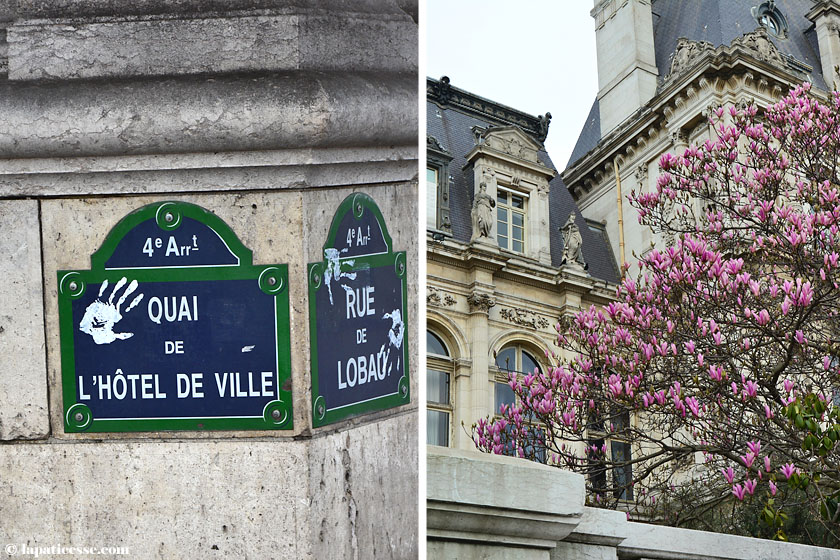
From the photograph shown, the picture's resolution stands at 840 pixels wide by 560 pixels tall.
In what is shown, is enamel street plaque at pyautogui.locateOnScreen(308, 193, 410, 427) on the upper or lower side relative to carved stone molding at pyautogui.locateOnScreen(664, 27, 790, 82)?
lower

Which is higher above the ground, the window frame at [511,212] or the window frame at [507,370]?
the window frame at [511,212]

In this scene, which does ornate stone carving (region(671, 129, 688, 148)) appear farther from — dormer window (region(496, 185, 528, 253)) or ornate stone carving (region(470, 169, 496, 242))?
ornate stone carving (region(470, 169, 496, 242))

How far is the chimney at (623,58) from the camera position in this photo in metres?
22.0

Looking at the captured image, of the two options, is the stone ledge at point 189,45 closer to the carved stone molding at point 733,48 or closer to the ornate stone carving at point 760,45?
the carved stone molding at point 733,48

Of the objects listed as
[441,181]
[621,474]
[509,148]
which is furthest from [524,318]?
[621,474]

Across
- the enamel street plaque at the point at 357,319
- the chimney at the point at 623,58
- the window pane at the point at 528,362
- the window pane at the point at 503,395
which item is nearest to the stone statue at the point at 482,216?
the window pane at the point at 528,362

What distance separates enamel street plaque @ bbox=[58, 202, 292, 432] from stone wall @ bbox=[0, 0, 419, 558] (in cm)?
4

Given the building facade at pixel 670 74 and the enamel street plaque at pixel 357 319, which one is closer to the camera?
the enamel street plaque at pixel 357 319

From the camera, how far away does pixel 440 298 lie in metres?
17.3

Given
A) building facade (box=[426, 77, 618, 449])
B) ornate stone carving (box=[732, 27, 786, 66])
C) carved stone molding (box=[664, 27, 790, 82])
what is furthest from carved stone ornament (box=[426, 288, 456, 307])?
ornate stone carving (box=[732, 27, 786, 66])

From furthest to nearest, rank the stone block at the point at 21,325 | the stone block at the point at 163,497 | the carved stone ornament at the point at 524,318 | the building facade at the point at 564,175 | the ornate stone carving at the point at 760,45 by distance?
the ornate stone carving at the point at 760,45 < the carved stone ornament at the point at 524,318 < the building facade at the point at 564,175 < the stone block at the point at 21,325 < the stone block at the point at 163,497

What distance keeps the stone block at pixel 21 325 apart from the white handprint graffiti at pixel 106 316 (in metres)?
0.15

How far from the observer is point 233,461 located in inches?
95.3

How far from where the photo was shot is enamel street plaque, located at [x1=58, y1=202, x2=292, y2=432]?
2400 mm
